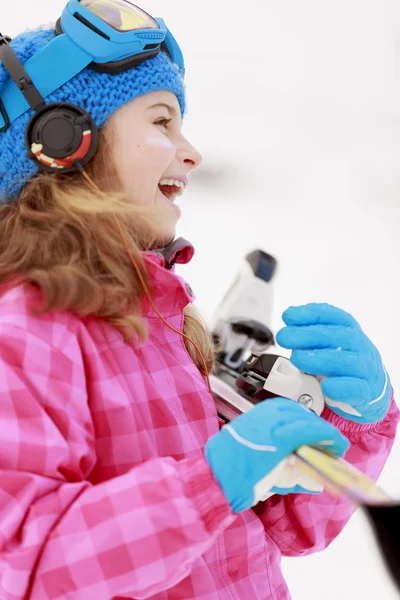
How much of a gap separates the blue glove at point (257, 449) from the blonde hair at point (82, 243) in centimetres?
21

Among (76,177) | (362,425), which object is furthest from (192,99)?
(362,425)

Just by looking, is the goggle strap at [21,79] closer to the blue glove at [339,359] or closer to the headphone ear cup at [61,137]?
the headphone ear cup at [61,137]

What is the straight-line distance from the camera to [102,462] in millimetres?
729

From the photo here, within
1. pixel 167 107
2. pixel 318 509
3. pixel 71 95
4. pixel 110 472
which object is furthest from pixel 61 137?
pixel 318 509

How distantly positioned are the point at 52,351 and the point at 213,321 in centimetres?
60

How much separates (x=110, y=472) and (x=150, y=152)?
0.44 metres

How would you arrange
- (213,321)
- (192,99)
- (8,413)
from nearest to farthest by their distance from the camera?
(8,413)
(213,321)
(192,99)

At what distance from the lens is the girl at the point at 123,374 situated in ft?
1.97

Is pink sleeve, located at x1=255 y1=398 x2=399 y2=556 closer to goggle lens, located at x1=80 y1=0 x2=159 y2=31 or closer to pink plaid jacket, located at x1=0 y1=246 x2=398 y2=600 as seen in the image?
pink plaid jacket, located at x1=0 y1=246 x2=398 y2=600

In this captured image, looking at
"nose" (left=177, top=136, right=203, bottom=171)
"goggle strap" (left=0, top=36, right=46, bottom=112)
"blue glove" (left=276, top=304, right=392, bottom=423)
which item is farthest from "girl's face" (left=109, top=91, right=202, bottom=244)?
"blue glove" (left=276, top=304, right=392, bottom=423)

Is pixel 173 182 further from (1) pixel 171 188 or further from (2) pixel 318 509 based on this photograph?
(2) pixel 318 509

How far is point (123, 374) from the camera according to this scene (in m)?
0.77

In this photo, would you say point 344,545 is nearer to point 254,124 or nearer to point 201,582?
point 201,582

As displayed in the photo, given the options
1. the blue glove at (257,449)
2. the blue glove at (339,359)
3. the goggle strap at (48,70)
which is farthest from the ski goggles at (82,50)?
the blue glove at (257,449)
